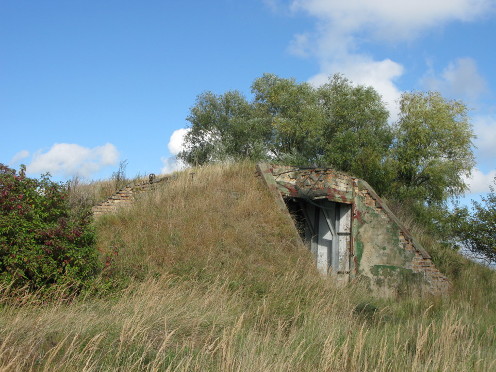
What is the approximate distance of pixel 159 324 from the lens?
594 cm

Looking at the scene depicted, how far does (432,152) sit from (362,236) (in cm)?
1690

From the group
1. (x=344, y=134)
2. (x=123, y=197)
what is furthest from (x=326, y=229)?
(x=344, y=134)

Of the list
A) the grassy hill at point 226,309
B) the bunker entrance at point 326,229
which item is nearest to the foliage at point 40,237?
the grassy hill at point 226,309

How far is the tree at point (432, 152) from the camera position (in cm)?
2809

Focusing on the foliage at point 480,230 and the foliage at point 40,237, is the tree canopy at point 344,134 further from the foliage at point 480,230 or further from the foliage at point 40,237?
the foliage at point 40,237

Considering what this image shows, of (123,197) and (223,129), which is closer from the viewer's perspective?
(123,197)

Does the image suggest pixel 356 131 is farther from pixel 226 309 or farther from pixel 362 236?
pixel 226 309

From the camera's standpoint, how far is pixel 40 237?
26.6 feet

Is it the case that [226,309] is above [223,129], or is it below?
below

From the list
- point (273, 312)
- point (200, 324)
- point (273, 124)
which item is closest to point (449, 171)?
point (273, 124)

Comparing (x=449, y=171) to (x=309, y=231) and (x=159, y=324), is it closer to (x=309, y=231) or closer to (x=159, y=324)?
(x=309, y=231)

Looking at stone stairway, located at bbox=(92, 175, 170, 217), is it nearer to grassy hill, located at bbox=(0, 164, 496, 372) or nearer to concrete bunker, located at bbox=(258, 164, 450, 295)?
grassy hill, located at bbox=(0, 164, 496, 372)

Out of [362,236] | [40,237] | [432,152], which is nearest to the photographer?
[40,237]

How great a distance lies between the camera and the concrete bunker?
13.4 metres
